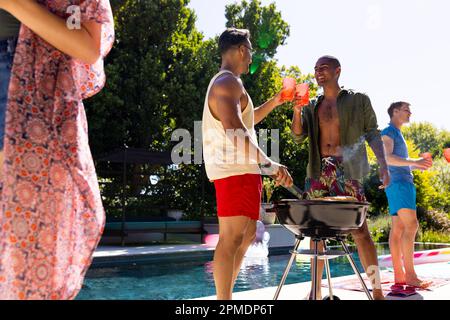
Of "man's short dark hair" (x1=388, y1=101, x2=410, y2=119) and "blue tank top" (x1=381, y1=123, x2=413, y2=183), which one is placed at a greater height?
"man's short dark hair" (x1=388, y1=101, x2=410, y2=119)

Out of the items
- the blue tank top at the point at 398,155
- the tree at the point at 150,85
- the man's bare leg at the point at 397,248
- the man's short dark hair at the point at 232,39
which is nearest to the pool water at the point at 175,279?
the man's bare leg at the point at 397,248

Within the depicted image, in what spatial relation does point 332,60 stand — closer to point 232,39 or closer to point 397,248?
point 232,39

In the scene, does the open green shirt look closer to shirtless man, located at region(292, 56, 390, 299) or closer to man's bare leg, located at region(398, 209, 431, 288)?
shirtless man, located at region(292, 56, 390, 299)

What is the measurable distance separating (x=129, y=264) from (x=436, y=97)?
164 ft

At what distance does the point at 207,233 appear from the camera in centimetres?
1238

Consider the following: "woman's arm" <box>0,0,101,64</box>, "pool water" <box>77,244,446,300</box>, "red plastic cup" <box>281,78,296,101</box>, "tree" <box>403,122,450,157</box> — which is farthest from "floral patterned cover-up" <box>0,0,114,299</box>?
"tree" <box>403,122,450,157</box>

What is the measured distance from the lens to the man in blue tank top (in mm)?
4148

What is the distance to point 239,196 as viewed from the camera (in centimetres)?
246

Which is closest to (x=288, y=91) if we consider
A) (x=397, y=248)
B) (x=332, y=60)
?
(x=332, y=60)

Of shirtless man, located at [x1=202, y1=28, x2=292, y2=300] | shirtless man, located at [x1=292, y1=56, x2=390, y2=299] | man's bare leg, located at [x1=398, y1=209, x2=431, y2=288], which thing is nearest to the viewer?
shirtless man, located at [x1=202, y1=28, x2=292, y2=300]

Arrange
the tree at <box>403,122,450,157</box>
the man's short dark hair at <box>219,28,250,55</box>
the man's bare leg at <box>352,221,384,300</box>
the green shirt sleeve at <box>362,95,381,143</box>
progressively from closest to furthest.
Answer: the man's short dark hair at <box>219,28,250,55</box>, the man's bare leg at <box>352,221,384,300</box>, the green shirt sleeve at <box>362,95,381,143</box>, the tree at <box>403,122,450,157</box>

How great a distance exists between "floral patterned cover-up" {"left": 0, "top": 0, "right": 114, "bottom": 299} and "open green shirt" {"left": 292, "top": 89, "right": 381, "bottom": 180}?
2270mm
